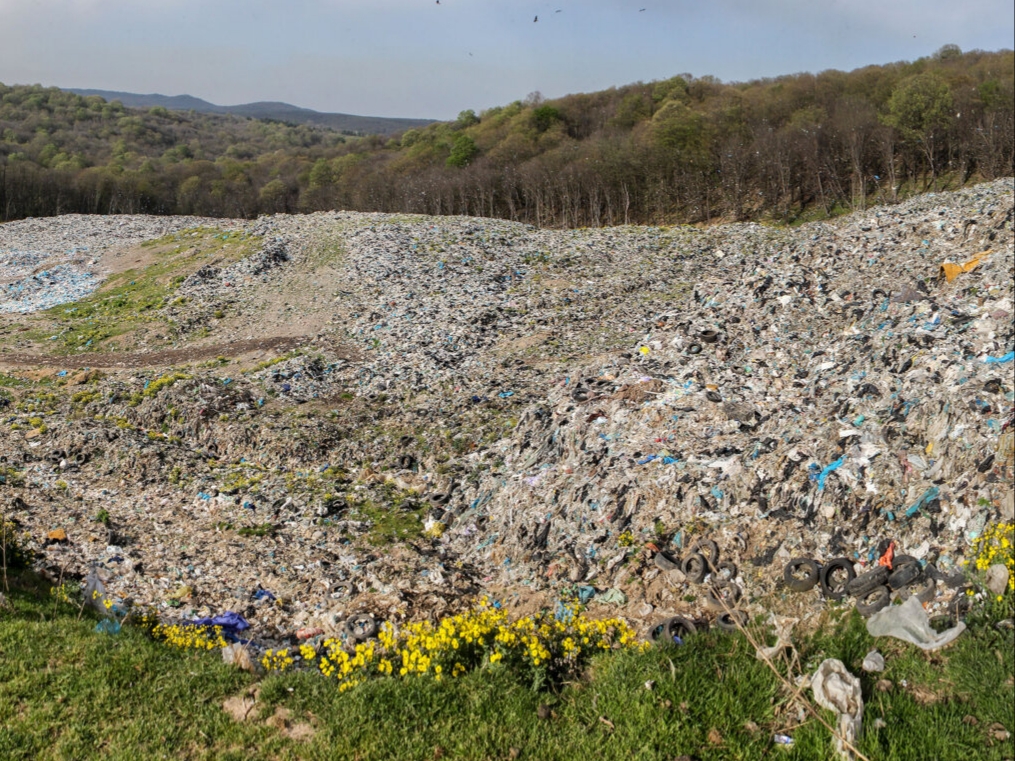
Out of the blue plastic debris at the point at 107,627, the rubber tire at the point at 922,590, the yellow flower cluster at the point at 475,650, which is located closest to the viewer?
the yellow flower cluster at the point at 475,650

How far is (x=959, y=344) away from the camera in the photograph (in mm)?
6910

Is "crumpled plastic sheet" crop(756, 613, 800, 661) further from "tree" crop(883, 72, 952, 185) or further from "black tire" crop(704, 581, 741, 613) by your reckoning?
"tree" crop(883, 72, 952, 185)

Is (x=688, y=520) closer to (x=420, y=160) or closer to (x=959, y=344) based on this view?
Result: (x=959, y=344)

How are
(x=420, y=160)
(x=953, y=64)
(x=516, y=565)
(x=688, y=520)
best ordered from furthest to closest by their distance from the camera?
(x=420, y=160) → (x=953, y=64) → (x=516, y=565) → (x=688, y=520)

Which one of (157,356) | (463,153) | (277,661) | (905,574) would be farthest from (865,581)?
(463,153)

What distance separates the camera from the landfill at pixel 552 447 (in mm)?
5809

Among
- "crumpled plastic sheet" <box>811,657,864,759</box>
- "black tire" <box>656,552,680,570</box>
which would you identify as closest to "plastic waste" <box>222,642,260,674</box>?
"black tire" <box>656,552,680,570</box>

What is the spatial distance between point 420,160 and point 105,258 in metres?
36.1

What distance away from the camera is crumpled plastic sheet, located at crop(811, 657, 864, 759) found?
3756mm

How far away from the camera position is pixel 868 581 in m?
5.08

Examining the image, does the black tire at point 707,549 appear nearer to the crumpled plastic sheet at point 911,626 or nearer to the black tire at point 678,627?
the black tire at point 678,627

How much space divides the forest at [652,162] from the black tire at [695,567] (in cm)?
3130

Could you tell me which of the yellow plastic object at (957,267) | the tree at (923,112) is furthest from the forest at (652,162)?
the yellow plastic object at (957,267)

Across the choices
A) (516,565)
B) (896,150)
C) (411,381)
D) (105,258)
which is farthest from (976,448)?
(896,150)
